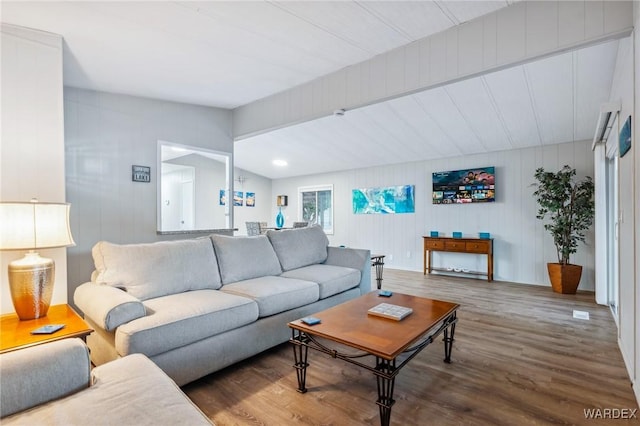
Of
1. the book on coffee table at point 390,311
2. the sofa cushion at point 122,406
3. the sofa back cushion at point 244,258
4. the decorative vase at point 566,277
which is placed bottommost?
the decorative vase at point 566,277

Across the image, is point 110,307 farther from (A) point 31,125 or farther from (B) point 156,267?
(A) point 31,125

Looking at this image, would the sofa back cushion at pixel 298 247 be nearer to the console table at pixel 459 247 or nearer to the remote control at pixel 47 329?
the remote control at pixel 47 329

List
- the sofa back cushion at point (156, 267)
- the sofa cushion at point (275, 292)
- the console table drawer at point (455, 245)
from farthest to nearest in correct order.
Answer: the console table drawer at point (455, 245) < the sofa cushion at point (275, 292) < the sofa back cushion at point (156, 267)

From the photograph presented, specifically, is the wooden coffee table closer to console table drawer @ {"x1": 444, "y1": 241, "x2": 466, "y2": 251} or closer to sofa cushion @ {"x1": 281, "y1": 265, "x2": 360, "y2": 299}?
sofa cushion @ {"x1": 281, "y1": 265, "x2": 360, "y2": 299}

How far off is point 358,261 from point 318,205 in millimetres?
4604

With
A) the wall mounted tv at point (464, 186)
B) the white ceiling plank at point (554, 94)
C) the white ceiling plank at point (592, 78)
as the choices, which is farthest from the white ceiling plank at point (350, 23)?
the wall mounted tv at point (464, 186)

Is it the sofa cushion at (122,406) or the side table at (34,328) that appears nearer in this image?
the sofa cushion at (122,406)

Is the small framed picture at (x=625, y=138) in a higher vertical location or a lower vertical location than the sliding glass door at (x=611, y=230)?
higher

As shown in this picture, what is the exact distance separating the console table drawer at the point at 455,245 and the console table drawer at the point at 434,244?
0.26 ft

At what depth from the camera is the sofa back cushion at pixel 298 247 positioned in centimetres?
354

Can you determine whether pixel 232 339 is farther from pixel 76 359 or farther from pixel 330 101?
pixel 330 101

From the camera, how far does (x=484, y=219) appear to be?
18.3 ft

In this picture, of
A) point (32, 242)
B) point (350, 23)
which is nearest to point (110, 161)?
point (32, 242)

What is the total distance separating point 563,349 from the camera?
2.64 metres
